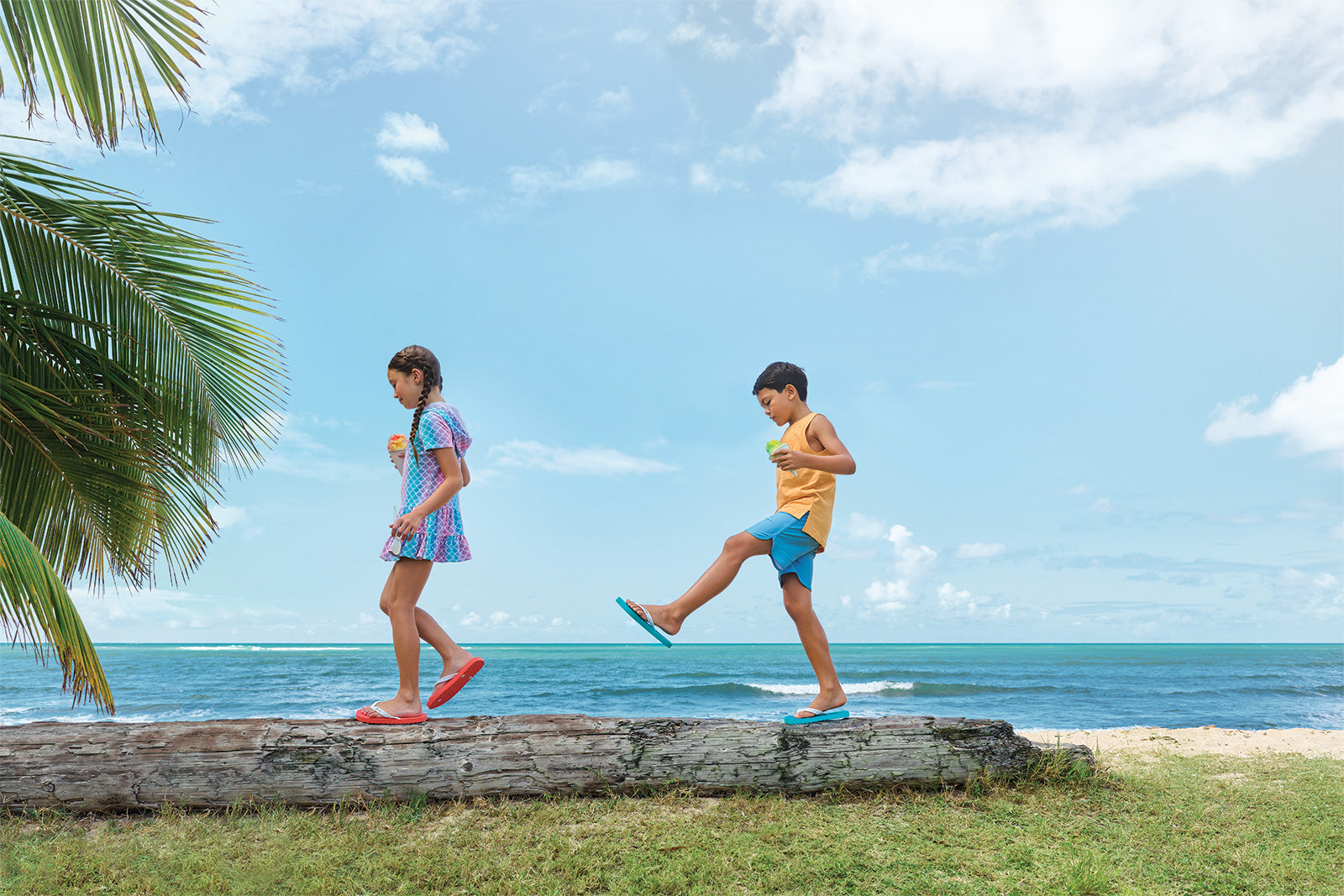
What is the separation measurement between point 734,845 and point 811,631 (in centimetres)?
148

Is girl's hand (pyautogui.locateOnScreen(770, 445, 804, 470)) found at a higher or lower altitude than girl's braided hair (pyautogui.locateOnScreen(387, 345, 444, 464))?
lower

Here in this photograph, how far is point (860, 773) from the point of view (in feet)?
16.1

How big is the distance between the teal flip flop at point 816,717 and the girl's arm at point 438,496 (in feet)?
8.64

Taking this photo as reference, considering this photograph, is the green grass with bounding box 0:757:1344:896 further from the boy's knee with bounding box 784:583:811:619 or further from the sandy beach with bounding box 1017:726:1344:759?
the sandy beach with bounding box 1017:726:1344:759

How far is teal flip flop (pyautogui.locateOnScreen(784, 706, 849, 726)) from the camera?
516cm

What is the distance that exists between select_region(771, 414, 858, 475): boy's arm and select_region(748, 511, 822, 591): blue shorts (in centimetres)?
35

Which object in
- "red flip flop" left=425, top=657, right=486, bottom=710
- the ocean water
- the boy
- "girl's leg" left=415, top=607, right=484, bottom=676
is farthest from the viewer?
the ocean water

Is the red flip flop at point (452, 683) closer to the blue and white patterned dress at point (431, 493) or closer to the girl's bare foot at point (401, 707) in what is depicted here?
the girl's bare foot at point (401, 707)

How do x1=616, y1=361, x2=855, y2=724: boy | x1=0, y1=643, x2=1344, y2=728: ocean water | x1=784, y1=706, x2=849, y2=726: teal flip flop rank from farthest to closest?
x1=0, y1=643, x2=1344, y2=728: ocean water → x1=784, y1=706, x2=849, y2=726: teal flip flop → x1=616, y1=361, x2=855, y2=724: boy

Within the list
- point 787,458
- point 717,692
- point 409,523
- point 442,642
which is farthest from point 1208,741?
point 717,692

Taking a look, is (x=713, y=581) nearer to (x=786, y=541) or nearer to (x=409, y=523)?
(x=786, y=541)

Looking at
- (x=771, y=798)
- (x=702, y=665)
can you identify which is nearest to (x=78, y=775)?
(x=771, y=798)

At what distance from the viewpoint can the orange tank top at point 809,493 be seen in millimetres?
4828

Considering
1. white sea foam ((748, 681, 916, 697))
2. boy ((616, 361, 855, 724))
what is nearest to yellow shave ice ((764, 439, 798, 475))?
boy ((616, 361, 855, 724))
